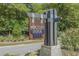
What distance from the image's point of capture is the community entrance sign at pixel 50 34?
2.03 metres

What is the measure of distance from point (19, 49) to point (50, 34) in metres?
0.43

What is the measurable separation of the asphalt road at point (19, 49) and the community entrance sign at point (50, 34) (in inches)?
3.9

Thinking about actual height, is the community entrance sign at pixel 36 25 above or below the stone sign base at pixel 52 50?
above

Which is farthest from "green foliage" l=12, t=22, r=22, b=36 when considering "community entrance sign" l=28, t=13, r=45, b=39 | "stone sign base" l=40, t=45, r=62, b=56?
"stone sign base" l=40, t=45, r=62, b=56

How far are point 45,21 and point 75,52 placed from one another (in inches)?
21.2

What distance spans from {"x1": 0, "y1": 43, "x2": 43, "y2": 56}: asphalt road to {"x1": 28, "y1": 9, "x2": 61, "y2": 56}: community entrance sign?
0.32 feet

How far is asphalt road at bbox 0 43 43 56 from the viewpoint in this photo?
2.03 m

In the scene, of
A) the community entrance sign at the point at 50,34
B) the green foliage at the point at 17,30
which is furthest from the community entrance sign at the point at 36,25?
the green foliage at the point at 17,30

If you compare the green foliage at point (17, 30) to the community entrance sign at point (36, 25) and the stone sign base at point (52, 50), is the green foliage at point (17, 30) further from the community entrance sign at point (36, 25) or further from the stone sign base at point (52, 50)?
the stone sign base at point (52, 50)

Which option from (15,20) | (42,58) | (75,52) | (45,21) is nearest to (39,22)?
(45,21)

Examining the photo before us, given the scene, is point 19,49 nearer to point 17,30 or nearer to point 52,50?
Answer: point 17,30

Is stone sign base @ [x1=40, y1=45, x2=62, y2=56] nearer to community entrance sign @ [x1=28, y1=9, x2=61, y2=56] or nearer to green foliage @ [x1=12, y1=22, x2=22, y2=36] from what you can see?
community entrance sign @ [x1=28, y1=9, x2=61, y2=56]

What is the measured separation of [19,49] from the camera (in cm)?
204

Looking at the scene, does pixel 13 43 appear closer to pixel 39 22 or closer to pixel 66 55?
pixel 39 22
